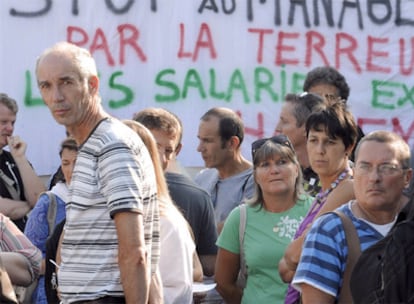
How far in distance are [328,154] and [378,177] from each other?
67cm

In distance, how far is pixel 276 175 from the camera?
565 centimetres

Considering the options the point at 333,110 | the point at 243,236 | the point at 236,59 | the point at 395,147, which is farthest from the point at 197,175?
the point at 395,147

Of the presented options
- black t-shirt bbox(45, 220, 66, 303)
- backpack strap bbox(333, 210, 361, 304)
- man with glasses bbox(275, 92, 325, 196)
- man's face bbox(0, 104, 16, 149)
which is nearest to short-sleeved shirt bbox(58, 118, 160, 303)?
backpack strap bbox(333, 210, 361, 304)

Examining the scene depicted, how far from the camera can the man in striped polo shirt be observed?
4016 millimetres

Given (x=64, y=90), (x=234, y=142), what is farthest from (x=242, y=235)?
(x=64, y=90)

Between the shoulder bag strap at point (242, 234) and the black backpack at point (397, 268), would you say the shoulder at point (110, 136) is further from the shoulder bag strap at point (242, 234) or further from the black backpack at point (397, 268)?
the shoulder bag strap at point (242, 234)

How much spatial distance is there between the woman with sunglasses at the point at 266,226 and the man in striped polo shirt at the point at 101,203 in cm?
137

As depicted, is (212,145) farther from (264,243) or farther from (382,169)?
(382,169)

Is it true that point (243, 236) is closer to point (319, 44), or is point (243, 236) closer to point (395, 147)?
point (395, 147)

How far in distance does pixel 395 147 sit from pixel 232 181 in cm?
236

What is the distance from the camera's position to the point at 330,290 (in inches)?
163

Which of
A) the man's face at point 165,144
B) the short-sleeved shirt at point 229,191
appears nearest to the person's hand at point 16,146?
the short-sleeved shirt at point 229,191

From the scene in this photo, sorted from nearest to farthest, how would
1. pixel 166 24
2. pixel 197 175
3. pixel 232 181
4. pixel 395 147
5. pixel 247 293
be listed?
pixel 395 147
pixel 247 293
pixel 232 181
pixel 197 175
pixel 166 24

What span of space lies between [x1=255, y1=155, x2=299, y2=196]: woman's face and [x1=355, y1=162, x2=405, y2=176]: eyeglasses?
52.1 inches
